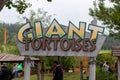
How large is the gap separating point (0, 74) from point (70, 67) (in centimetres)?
1992

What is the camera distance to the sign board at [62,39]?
20.9m

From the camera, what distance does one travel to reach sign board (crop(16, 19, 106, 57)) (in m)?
20.9

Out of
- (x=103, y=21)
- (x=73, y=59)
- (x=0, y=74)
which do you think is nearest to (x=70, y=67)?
(x=73, y=59)

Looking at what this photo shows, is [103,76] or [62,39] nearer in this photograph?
[62,39]

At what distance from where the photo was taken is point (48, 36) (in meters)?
21.3

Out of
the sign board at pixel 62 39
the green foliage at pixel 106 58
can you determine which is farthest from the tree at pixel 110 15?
the sign board at pixel 62 39

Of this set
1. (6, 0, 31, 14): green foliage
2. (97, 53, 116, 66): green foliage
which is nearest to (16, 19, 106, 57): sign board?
(6, 0, 31, 14): green foliage

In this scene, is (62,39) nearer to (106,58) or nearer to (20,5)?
(20,5)

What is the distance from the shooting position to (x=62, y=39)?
21000 millimetres

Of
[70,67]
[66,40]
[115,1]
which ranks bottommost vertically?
[70,67]

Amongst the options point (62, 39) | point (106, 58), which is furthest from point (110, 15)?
point (62, 39)

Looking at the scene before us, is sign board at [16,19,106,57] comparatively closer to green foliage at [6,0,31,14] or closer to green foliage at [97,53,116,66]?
green foliage at [6,0,31,14]

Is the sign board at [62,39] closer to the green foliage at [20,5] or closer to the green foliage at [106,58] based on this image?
the green foliage at [20,5]

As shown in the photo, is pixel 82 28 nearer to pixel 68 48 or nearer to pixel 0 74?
pixel 68 48
